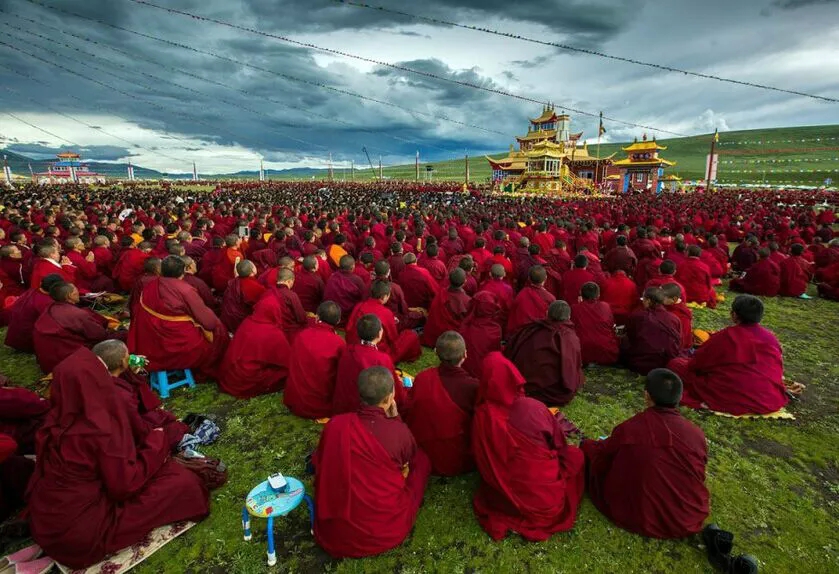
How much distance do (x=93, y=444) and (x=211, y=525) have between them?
1.28 m

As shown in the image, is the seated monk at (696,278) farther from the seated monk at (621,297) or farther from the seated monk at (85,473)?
the seated monk at (85,473)

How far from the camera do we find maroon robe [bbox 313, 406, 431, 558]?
308cm

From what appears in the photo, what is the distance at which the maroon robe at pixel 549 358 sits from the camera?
5160 mm

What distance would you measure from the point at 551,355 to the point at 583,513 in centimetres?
185

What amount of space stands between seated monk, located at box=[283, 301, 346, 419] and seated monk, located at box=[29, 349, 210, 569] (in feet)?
6.57

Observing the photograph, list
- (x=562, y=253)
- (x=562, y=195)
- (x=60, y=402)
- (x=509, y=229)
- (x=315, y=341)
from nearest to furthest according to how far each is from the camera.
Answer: (x=60, y=402) → (x=315, y=341) → (x=562, y=253) → (x=509, y=229) → (x=562, y=195)

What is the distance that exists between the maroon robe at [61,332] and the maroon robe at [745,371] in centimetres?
795

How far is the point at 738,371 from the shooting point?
5133mm

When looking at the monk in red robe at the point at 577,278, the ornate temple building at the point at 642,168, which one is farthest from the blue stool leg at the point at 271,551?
the ornate temple building at the point at 642,168

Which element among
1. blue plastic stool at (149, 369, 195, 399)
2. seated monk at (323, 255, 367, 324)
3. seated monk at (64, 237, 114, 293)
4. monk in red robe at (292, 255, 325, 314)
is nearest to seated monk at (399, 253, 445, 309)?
seated monk at (323, 255, 367, 324)

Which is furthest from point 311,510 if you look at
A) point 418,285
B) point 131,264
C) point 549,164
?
point 549,164

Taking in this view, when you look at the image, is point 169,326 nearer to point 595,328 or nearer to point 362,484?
point 362,484

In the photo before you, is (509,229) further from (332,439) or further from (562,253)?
(332,439)

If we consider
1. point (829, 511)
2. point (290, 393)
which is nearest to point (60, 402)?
point (290, 393)
